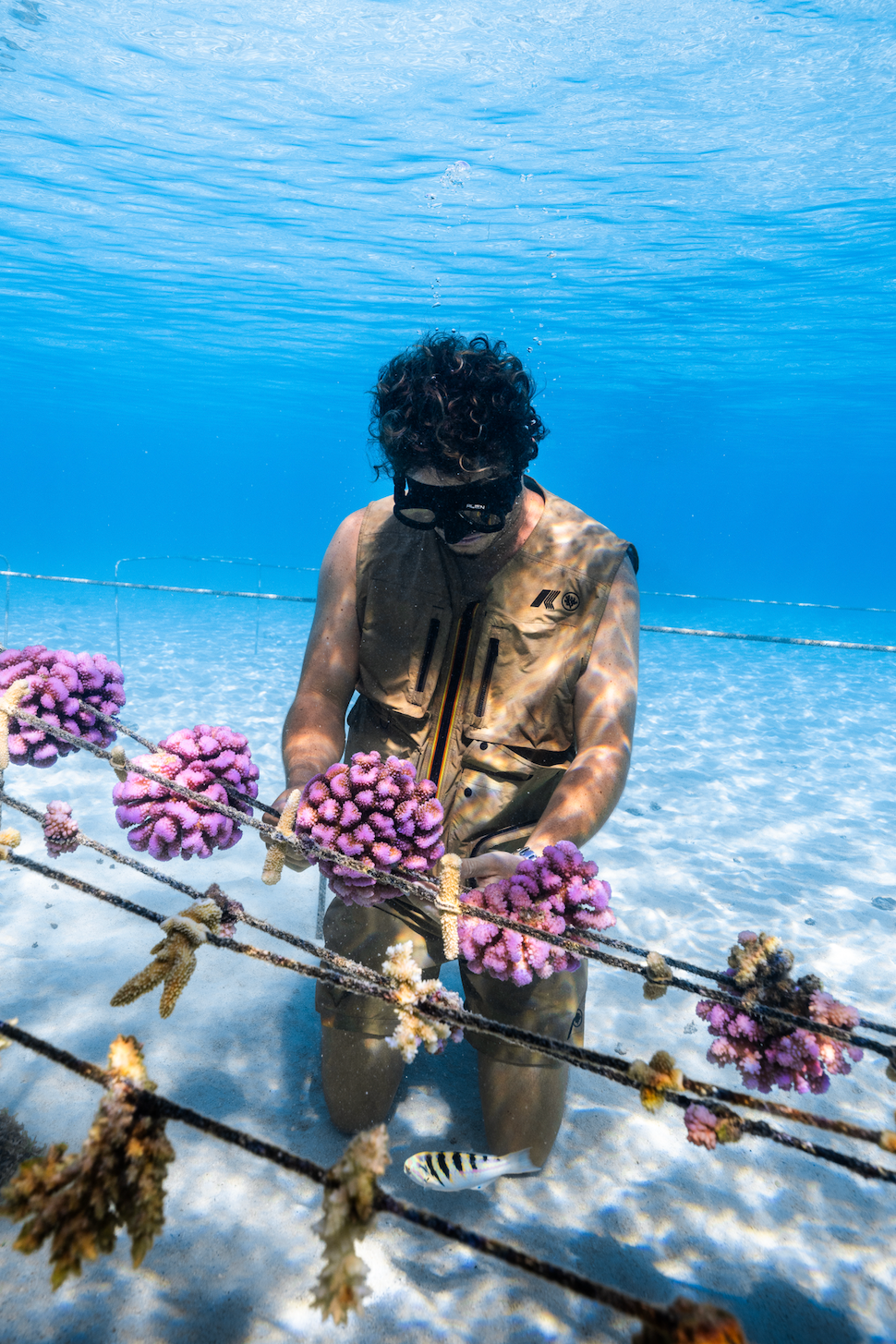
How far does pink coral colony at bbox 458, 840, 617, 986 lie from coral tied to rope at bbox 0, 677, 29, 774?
1.71 metres

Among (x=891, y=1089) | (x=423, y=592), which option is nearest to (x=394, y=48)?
(x=423, y=592)

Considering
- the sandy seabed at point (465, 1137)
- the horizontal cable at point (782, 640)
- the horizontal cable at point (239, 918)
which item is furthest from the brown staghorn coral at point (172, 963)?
the horizontal cable at point (782, 640)

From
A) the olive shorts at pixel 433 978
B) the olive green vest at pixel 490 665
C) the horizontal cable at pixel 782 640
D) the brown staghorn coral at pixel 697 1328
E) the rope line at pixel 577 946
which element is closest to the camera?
the brown staghorn coral at pixel 697 1328

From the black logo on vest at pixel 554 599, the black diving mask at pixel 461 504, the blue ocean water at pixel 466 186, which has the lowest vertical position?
the black logo on vest at pixel 554 599

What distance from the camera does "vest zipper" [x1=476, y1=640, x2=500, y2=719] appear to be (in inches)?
137

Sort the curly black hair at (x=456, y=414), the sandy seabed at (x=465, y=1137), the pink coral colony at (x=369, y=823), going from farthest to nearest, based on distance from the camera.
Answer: the curly black hair at (x=456, y=414) → the sandy seabed at (x=465, y=1137) → the pink coral colony at (x=369, y=823)

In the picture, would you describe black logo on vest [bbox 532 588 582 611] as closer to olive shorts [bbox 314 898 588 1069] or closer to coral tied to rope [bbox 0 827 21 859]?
olive shorts [bbox 314 898 588 1069]

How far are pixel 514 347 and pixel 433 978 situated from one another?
2970cm

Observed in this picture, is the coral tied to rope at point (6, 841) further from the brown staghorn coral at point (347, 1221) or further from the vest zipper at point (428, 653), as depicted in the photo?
the vest zipper at point (428, 653)

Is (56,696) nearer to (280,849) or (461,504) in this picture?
(280,849)

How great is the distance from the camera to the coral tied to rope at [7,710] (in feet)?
8.22

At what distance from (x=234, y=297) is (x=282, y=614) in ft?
37.3

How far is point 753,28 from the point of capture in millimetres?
10594

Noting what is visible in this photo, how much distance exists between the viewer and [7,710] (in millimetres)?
2510
